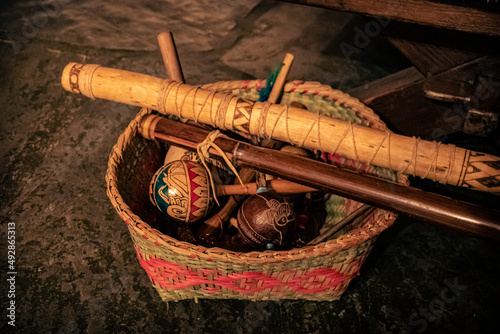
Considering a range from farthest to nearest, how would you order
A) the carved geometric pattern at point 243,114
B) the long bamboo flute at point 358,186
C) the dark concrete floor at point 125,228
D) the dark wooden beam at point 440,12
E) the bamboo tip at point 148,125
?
the dark concrete floor at point 125,228 < the bamboo tip at point 148,125 < the carved geometric pattern at point 243,114 < the dark wooden beam at point 440,12 < the long bamboo flute at point 358,186

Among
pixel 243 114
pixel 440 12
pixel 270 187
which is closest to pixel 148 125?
pixel 243 114

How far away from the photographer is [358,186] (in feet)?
5.00

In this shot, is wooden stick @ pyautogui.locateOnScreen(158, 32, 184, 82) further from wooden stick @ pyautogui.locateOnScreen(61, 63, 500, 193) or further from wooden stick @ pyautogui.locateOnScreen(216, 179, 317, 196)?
wooden stick @ pyautogui.locateOnScreen(216, 179, 317, 196)

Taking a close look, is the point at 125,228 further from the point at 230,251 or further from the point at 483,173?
the point at 483,173

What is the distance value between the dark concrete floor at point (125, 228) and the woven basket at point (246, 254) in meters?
0.19

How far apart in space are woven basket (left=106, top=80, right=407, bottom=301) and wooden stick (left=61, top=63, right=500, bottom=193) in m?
0.20

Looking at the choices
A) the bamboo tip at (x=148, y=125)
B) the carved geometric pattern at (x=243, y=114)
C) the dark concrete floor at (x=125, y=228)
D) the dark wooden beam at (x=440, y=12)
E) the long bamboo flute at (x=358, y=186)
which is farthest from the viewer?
the dark concrete floor at (x=125, y=228)

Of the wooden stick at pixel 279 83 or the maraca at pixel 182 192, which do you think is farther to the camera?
the wooden stick at pixel 279 83

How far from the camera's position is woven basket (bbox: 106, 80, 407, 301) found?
1500 mm

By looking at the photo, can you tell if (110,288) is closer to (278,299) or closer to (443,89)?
(278,299)

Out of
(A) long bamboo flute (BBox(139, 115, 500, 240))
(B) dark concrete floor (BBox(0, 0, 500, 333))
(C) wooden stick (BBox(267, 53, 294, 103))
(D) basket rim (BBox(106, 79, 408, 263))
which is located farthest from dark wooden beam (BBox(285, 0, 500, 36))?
(B) dark concrete floor (BBox(0, 0, 500, 333))

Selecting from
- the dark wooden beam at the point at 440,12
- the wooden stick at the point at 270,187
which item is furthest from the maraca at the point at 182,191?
the dark wooden beam at the point at 440,12

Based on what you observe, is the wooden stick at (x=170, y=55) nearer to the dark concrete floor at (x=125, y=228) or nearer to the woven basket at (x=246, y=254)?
the woven basket at (x=246, y=254)

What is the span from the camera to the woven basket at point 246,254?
150cm
